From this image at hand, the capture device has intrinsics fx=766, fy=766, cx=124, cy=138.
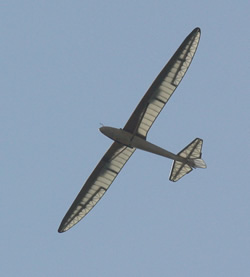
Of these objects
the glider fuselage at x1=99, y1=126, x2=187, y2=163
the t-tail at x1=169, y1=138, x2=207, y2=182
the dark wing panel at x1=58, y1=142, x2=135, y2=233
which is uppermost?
the t-tail at x1=169, y1=138, x2=207, y2=182

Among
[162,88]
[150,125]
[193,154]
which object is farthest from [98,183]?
[162,88]

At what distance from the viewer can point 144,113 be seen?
178 ft

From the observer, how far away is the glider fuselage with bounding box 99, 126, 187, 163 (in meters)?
54.0

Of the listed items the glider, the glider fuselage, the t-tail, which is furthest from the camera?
the t-tail

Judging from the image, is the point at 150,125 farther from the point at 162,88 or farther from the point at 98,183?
the point at 98,183

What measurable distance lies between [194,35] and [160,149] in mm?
8374

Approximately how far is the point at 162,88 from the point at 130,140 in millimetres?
4328

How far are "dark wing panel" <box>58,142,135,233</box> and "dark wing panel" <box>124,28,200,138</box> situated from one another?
285cm

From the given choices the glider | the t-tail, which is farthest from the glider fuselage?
the t-tail

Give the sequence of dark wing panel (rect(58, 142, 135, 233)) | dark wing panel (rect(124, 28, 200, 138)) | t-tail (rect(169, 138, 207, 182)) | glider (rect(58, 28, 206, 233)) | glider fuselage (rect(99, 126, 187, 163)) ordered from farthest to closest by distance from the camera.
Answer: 1. dark wing panel (rect(58, 142, 135, 233))
2. t-tail (rect(169, 138, 207, 182))
3. glider fuselage (rect(99, 126, 187, 163))
4. glider (rect(58, 28, 206, 233))
5. dark wing panel (rect(124, 28, 200, 138))

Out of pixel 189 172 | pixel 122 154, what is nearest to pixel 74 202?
pixel 122 154

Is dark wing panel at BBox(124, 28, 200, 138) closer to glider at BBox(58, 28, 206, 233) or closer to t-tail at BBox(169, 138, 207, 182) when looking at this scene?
glider at BBox(58, 28, 206, 233)

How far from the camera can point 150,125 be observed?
54.8 m

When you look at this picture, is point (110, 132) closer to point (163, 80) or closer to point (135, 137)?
point (135, 137)
